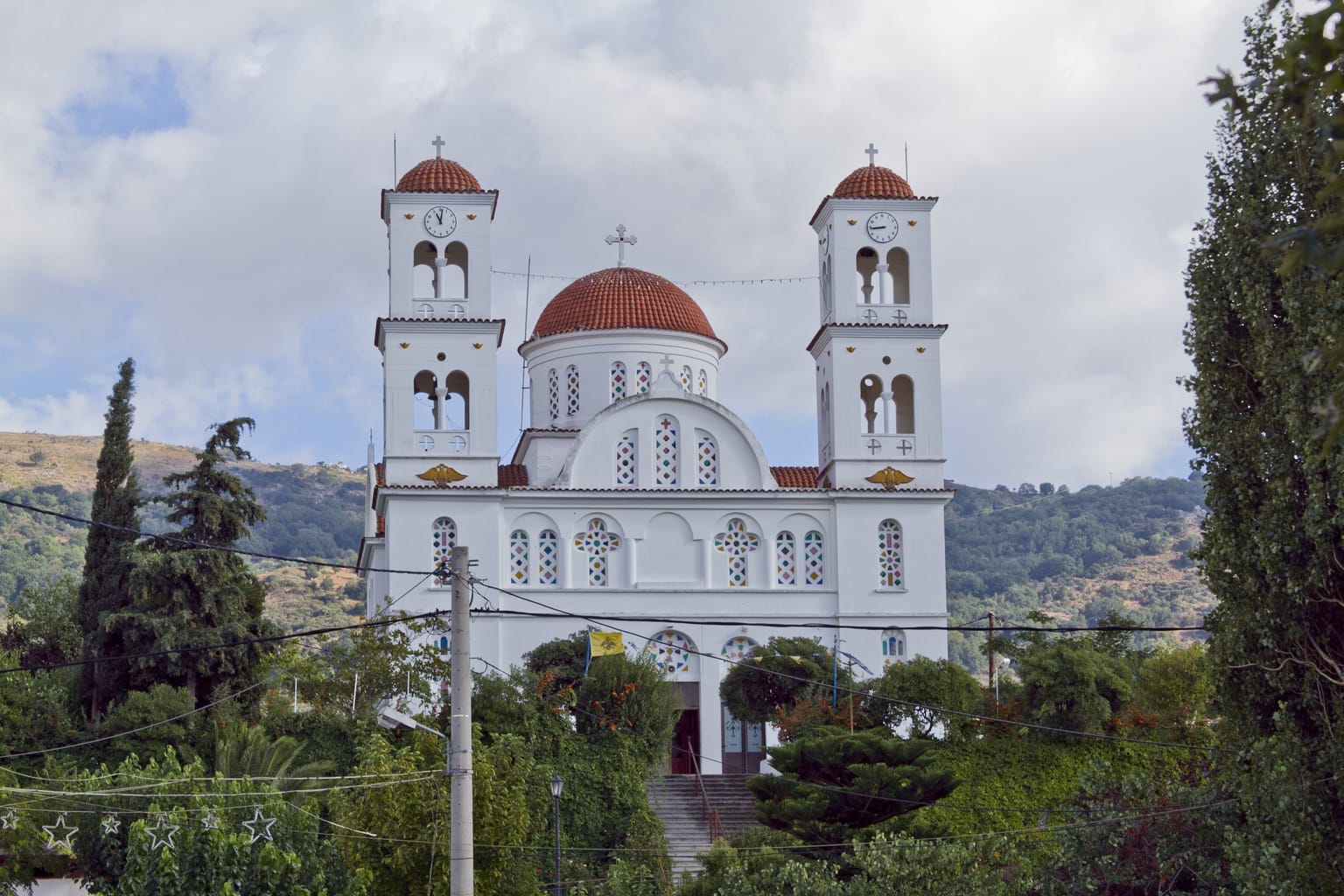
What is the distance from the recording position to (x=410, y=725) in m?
34.9

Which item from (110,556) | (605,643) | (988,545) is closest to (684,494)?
(605,643)

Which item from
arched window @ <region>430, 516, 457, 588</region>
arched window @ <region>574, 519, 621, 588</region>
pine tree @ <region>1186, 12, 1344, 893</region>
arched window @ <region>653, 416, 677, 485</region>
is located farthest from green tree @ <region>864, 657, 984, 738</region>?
pine tree @ <region>1186, 12, 1344, 893</region>

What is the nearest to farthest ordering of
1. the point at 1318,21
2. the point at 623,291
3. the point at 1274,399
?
1. the point at 1318,21
2. the point at 1274,399
3. the point at 623,291

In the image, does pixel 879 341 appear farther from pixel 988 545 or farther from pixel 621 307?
pixel 988 545

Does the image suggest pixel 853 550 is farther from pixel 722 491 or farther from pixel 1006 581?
pixel 1006 581

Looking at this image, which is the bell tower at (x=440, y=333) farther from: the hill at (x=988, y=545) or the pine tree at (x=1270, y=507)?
the hill at (x=988, y=545)

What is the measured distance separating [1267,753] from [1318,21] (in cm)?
1392

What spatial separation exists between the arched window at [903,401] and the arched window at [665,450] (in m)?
5.31

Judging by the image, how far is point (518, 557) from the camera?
137 ft

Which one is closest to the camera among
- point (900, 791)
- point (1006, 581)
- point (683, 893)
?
point (683, 893)

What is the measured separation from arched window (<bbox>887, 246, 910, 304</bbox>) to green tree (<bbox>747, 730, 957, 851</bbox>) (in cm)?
1628

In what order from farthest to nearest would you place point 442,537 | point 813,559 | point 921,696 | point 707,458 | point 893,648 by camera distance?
point 707,458, point 813,559, point 893,648, point 442,537, point 921,696

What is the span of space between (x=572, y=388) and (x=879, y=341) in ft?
24.8

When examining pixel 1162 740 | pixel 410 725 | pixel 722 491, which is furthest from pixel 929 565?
pixel 410 725
